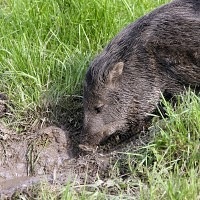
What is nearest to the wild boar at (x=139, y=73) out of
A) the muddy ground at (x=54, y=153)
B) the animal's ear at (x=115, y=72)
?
the animal's ear at (x=115, y=72)

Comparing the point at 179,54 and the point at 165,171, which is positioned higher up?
the point at 179,54

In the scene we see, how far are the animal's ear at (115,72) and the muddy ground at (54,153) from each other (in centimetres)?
53

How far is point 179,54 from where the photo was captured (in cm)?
604

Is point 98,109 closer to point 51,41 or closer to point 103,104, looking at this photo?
point 103,104

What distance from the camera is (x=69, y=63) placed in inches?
265

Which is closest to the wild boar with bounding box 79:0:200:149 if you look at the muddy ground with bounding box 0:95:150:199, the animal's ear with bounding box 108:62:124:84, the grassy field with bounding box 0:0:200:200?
the animal's ear with bounding box 108:62:124:84

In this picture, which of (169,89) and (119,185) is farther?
(169,89)

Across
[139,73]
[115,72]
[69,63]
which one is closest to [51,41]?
[69,63]

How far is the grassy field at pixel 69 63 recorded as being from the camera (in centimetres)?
526

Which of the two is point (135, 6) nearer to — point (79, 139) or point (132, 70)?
point (132, 70)

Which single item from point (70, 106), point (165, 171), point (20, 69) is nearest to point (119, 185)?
point (165, 171)

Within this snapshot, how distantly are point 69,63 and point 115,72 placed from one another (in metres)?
0.77

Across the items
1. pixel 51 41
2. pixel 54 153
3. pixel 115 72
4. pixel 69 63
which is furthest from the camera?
pixel 51 41

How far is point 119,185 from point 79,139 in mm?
1188
